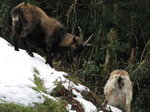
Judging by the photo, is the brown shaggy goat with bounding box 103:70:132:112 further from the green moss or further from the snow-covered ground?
the green moss

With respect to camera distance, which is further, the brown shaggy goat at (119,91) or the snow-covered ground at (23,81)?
the brown shaggy goat at (119,91)

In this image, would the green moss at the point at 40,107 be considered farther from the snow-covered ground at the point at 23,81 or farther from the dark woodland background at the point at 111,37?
the dark woodland background at the point at 111,37

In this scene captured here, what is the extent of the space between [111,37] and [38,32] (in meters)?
2.04

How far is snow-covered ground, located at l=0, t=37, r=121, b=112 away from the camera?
6491mm

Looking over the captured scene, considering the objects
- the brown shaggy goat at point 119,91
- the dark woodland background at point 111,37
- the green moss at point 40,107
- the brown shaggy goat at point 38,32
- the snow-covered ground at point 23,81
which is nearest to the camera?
the green moss at point 40,107

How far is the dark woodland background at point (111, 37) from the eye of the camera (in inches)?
460

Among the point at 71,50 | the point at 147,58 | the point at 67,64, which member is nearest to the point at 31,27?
the point at 71,50

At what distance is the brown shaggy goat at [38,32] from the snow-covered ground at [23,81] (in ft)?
2.87

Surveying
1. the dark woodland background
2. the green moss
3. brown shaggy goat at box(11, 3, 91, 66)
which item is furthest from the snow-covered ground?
the dark woodland background

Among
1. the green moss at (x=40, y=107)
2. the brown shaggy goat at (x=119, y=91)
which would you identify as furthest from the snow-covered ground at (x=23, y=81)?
the brown shaggy goat at (x=119, y=91)

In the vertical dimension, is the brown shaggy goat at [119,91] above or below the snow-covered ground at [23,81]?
below

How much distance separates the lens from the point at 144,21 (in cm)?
1205

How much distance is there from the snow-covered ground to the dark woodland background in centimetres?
227

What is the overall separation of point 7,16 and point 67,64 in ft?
8.18
